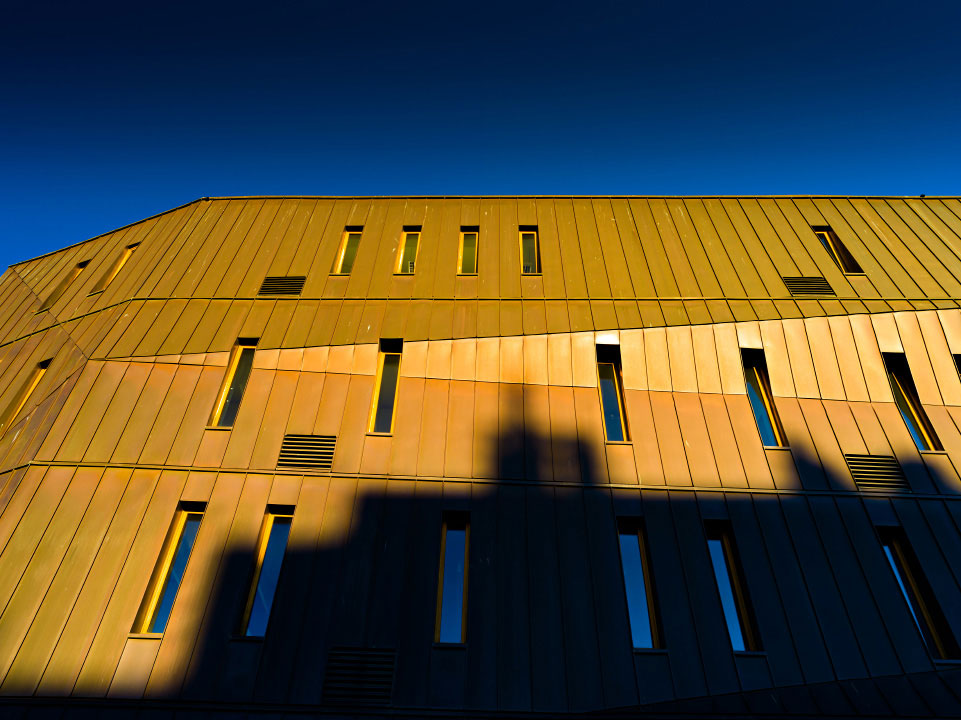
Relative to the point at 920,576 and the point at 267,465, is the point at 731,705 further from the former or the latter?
the point at 267,465

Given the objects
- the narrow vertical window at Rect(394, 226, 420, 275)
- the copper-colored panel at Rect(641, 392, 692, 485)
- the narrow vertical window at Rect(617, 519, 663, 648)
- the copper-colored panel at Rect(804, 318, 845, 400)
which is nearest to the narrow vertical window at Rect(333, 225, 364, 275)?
the narrow vertical window at Rect(394, 226, 420, 275)

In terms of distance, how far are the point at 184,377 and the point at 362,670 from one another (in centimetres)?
686

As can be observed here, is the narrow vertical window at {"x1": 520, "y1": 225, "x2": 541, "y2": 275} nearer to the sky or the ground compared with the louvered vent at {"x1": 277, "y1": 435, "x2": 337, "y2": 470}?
nearer to the sky

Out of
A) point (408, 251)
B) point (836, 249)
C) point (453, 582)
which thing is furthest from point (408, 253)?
point (836, 249)

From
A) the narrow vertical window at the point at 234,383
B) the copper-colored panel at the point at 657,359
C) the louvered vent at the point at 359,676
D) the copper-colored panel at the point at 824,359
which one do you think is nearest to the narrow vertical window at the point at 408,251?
the narrow vertical window at the point at 234,383

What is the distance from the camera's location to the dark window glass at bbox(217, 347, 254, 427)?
36.0 ft

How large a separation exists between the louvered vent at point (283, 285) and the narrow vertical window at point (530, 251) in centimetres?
539

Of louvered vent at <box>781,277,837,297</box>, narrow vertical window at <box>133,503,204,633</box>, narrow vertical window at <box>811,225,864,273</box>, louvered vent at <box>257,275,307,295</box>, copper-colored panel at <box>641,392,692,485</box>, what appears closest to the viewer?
narrow vertical window at <box>133,503,204,633</box>

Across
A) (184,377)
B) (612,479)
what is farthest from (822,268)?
(184,377)

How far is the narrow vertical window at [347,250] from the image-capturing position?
13.9 m

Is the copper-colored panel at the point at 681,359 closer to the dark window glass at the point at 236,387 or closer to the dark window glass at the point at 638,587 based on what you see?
the dark window glass at the point at 638,587

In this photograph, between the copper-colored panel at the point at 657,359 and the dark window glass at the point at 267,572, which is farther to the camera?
the copper-colored panel at the point at 657,359

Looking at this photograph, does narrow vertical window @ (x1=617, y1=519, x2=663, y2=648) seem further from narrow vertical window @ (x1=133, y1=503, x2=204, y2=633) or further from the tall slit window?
narrow vertical window @ (x1=133, y1=503, x2=204, y2=633)

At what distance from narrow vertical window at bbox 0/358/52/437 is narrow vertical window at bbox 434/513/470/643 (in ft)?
32.7
